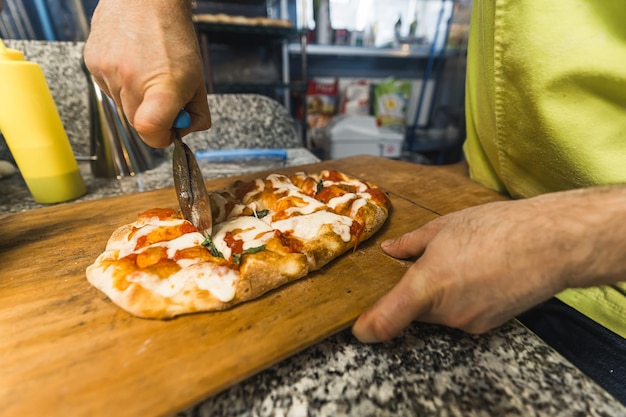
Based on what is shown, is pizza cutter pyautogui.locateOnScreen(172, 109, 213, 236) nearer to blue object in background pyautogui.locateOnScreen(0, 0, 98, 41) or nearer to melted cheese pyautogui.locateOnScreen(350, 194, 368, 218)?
melted cheese pyautogui.locateOnScreen(350, 194, 368, 218)

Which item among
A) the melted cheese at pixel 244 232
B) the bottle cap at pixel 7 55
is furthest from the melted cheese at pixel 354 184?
the bottle cap at pixel 7 55

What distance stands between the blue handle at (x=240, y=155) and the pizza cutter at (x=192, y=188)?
0.72 m

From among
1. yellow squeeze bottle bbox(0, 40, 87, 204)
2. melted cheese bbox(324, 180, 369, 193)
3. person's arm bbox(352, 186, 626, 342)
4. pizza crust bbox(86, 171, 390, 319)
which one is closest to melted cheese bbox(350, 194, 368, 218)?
pizza crust bbox(86, 171, 390, 319)

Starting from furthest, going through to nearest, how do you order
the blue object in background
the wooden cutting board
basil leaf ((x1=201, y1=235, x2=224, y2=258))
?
1. the blue object in background
2. basil leaf ((x1=201, y1=235, x2=224, y2=258))
3. the wooden cutting board

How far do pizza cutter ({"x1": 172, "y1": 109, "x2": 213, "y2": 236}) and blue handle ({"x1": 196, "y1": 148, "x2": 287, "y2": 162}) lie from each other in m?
0.72

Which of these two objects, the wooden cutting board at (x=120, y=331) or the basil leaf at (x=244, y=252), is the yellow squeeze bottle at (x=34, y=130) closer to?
the wooden cutting board at (x=120, y=331)

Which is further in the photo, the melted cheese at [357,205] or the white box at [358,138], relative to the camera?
the white box at [358,138]

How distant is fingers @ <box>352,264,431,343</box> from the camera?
523 mm

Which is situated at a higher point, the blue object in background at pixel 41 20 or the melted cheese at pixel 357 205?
the blue object in background at pixel 41 20

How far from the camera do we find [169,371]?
1.63 feet

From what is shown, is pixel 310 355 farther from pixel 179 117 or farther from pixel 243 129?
pixel 243 129

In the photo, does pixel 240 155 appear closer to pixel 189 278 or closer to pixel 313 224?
pixel 313 224

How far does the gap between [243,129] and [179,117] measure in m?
1.18

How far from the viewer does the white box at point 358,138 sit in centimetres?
285
